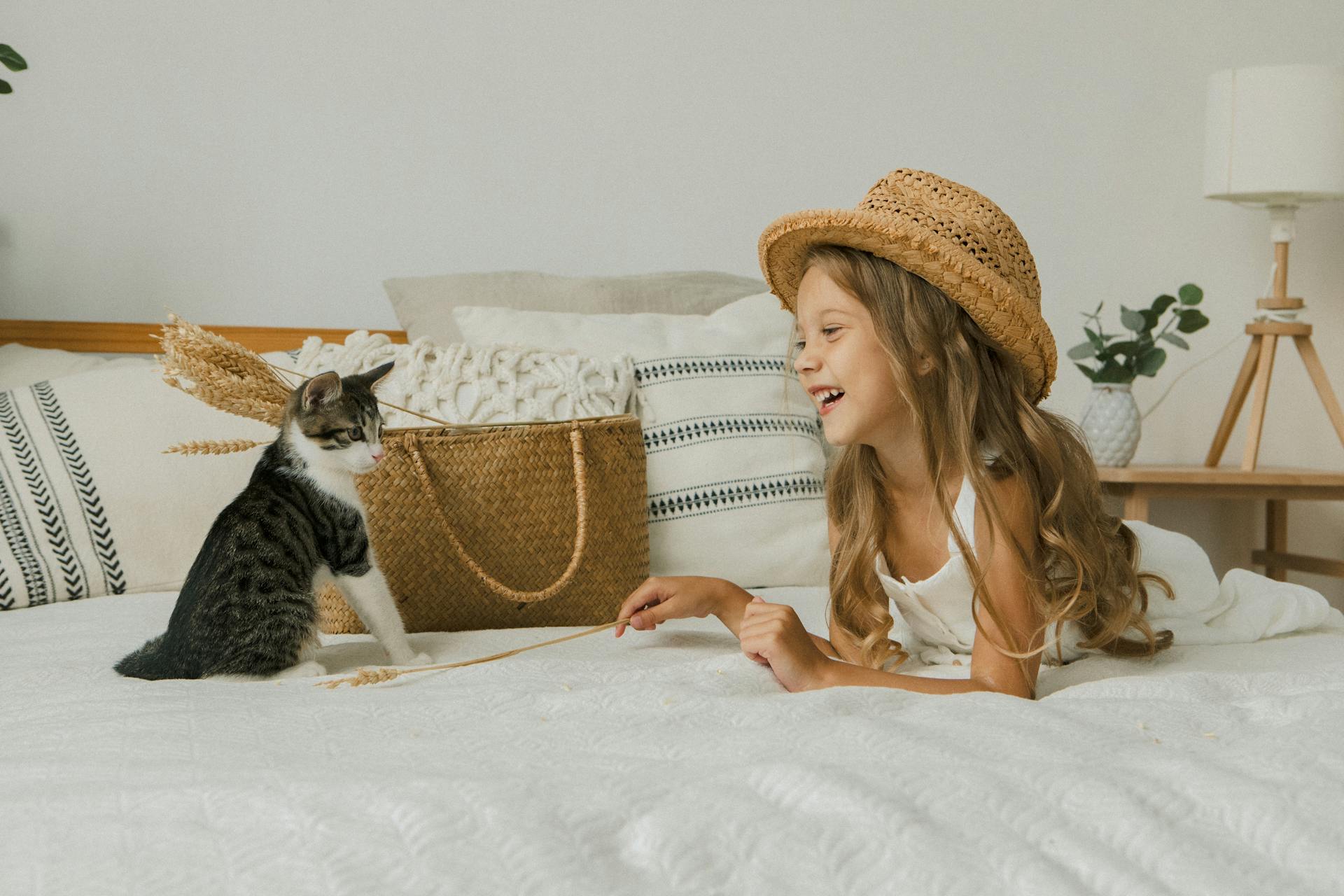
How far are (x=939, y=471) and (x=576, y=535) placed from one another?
0.48 m

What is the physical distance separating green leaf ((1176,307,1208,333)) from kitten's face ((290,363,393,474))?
5.89 ft

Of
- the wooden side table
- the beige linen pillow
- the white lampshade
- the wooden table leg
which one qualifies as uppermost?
Answer: the white lampshade

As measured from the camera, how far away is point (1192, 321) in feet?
7.40

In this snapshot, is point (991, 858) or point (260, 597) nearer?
point (991, 858)

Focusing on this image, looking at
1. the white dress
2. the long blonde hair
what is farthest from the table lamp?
the long blonde hair

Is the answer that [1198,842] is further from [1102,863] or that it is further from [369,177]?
[369,177]

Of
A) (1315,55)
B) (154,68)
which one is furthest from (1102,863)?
(1315,55)

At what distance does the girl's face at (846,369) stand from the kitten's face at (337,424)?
0.46 metres

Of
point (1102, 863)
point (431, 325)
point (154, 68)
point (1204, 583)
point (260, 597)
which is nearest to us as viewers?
point (1102, 863)

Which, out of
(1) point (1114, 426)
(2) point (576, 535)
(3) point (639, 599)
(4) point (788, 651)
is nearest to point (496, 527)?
(2) point (576, 535)

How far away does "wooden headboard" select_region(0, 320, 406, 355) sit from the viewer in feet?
6.36

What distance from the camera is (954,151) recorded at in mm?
2445

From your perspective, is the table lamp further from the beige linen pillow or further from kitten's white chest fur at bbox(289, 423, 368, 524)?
kitten's white chest fur at bbox(289, 423, 368, 524)

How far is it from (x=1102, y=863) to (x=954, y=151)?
6.98 feet
